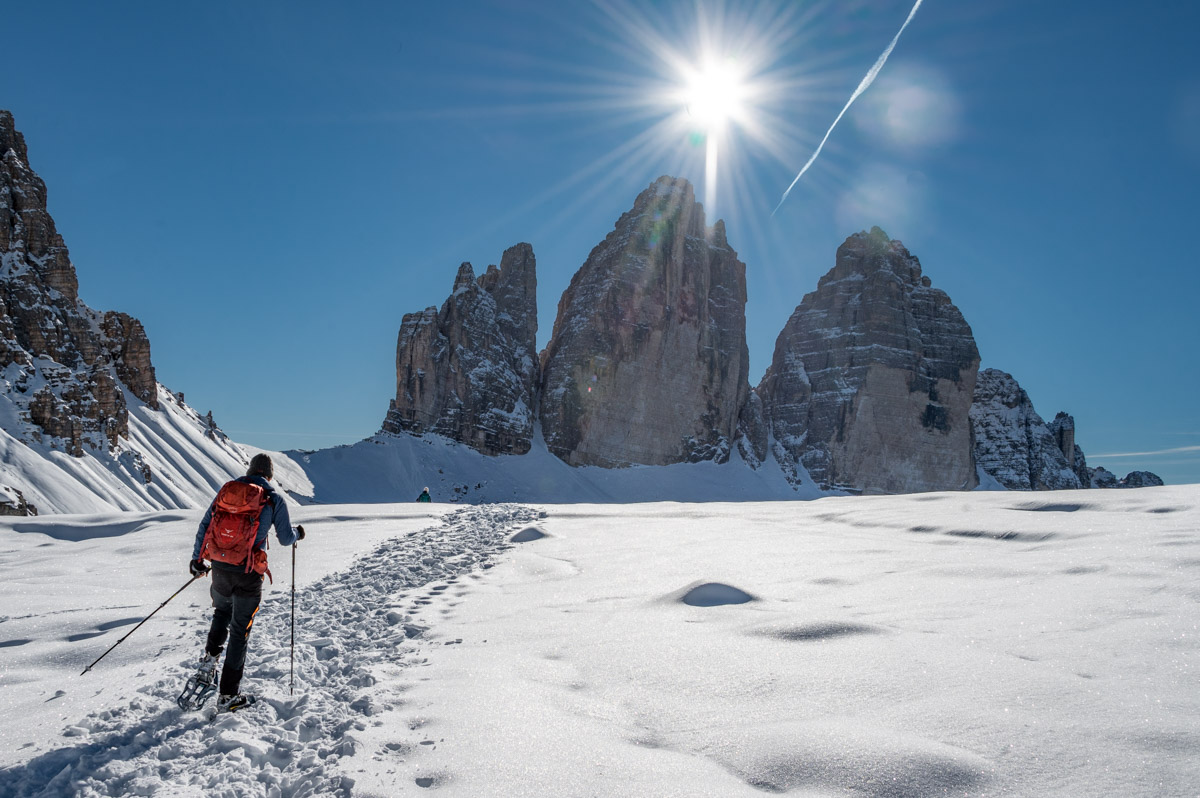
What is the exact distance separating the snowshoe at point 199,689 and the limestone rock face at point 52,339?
120 feet

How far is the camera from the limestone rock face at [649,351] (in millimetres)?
65062

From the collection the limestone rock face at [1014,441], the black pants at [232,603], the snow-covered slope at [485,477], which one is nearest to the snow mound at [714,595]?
the black pants at [232,603]

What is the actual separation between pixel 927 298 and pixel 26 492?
9293 centimetres

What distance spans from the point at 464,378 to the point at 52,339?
3187cm

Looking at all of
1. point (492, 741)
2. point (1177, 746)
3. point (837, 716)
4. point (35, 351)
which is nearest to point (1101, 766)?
point (1177, 746)

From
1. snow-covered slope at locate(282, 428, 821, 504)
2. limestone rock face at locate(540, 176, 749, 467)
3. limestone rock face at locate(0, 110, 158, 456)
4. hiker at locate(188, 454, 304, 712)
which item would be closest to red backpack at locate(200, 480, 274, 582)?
hiker at locate(188, 454, 304, 712)

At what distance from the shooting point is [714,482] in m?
65.1

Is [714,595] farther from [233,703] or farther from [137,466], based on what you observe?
[137,466]

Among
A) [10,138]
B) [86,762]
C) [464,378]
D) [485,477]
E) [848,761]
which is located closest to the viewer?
[848,761]

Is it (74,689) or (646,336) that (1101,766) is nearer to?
(74,689)

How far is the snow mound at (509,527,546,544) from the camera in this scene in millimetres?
12966

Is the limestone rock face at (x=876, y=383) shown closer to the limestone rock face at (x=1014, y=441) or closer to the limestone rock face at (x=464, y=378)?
the limestone rock face at (x=1014, y=441)

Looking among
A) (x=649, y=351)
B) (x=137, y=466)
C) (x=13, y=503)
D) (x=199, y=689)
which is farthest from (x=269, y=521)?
(x=649, y=351)

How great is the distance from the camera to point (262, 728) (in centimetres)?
383
